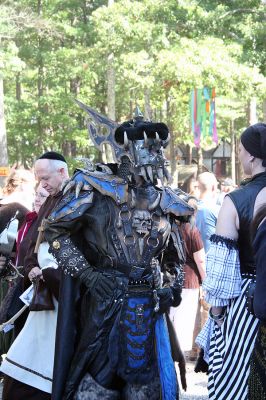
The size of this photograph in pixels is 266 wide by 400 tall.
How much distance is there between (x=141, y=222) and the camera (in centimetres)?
→ 458

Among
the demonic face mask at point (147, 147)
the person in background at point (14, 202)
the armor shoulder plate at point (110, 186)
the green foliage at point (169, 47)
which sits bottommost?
the person in background at point (14, 202)

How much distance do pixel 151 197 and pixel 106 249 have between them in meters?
0.42

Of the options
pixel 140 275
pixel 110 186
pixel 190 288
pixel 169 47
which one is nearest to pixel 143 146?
pixel 110 186

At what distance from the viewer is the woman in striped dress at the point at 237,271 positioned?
4.39 metres

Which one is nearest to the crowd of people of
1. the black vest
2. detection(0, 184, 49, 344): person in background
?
the black vest

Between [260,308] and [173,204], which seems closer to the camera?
[260,308]

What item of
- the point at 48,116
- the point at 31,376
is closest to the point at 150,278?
the point at 31,376

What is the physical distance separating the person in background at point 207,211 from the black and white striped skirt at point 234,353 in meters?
3.50

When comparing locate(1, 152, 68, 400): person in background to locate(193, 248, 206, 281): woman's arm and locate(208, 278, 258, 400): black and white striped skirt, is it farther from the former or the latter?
locate(193, 248, 206, 281): woman's arm

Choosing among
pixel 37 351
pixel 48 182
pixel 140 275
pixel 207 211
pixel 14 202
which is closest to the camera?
pixel 140 275

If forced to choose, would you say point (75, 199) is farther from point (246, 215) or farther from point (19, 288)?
point (19, 288)

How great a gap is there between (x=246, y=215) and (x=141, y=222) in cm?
61

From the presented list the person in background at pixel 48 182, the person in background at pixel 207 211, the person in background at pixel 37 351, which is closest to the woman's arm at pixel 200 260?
the person in background at pixel 207 211

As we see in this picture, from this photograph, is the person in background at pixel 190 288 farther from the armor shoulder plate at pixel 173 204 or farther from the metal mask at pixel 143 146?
the metal mask at pixel 143 146
